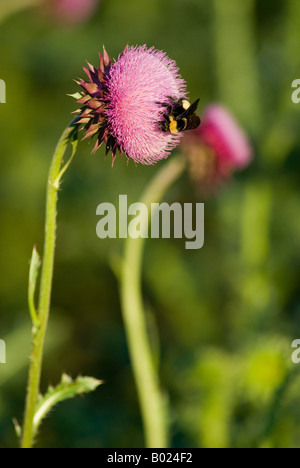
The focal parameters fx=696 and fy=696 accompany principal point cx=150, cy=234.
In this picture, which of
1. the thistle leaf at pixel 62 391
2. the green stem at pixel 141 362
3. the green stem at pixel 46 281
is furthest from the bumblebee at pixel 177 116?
the green stem at pixel 141 362

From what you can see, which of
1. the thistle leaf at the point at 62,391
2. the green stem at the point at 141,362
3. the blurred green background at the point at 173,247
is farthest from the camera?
the blurred green background at the point at 173,247

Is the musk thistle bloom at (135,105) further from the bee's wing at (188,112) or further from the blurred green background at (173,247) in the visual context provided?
the blurred green background at (173,247)

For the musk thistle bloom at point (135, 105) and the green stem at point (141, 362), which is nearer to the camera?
the musk thistle bloom at point (135, 105)

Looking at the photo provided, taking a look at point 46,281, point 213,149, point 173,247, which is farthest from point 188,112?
point 173,247

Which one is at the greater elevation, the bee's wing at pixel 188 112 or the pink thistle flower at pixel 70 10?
the pink thistle flower at pixel 70 10

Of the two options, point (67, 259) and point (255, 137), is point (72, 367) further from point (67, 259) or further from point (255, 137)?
Result: point (255, 137)

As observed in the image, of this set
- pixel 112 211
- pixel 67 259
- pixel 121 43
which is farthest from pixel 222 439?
pixel 121 43

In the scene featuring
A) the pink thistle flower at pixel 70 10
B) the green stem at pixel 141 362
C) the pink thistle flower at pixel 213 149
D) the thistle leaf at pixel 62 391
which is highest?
the pink thistle flower at pixel 70 10

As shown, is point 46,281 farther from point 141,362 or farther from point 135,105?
point 141,362
